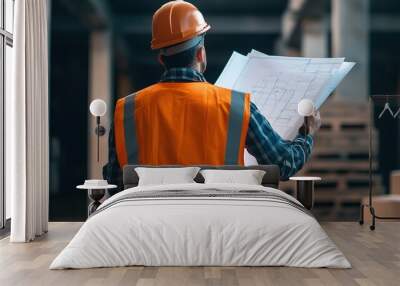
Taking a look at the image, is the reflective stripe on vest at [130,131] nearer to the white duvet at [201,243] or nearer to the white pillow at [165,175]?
the white pillow at [165,175]

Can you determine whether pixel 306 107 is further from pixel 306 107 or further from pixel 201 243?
pixel 201 243

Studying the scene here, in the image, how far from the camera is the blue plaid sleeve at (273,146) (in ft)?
18.2

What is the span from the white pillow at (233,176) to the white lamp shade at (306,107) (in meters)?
0.65

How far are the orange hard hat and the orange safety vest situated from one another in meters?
0.37

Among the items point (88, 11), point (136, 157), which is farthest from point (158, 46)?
point (88, 11)

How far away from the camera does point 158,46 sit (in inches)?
220

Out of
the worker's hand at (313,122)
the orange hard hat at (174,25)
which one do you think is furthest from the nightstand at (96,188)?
the worker's hand at (313,122)

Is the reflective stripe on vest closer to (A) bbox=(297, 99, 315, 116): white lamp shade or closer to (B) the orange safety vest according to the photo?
(B) the orange safety vest

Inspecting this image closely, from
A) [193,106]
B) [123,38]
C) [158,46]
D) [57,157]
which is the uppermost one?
[123,38]

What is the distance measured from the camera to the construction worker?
5500 millimetres

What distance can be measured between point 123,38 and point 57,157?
294 centimetres

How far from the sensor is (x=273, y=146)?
5648mm

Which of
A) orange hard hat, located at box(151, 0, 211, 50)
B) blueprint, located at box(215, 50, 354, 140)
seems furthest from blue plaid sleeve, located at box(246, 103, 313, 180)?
orange hard hat, located at box(151, 0, 211, 50)

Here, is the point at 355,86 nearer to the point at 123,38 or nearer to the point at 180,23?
the point at 180,23
